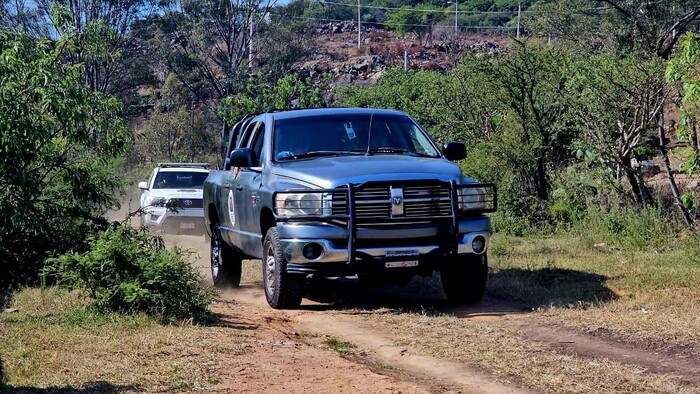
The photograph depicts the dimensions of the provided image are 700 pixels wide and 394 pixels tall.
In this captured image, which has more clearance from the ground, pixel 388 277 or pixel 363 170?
pixel 363 170

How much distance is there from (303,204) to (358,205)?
537mm

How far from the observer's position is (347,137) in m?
11.0

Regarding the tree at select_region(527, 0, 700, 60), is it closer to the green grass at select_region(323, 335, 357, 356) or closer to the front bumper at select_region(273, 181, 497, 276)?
the front bumper at select_region(273, 181, 497, 276)

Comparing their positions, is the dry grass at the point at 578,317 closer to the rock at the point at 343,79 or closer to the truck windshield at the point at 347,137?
the truck windshield at the point at 347,137

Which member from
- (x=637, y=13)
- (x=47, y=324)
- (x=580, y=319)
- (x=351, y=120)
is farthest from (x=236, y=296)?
(x=637, y=13)

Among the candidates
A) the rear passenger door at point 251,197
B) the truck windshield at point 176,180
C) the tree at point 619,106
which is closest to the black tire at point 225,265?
the rear passenger door at point 251,197

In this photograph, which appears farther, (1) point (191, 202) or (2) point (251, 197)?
(1) point (191, 202)

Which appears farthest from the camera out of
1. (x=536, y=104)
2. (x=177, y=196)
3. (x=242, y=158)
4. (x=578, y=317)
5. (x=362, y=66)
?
(x=362, y=66)

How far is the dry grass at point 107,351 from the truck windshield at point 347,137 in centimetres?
273

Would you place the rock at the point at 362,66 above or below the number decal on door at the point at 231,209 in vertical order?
above

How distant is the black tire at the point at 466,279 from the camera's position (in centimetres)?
1020

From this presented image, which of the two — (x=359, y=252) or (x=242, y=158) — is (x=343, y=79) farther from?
(x=359, y=252)

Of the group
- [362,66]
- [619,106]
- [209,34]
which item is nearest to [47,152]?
[619,106]

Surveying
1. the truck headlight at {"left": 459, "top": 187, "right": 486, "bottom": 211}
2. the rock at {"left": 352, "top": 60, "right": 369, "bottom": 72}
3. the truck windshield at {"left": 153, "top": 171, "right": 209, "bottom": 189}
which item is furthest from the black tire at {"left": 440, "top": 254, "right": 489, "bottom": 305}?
the rock at {"left": 352, "top": 60, "right": 369, "bottom": 72}
